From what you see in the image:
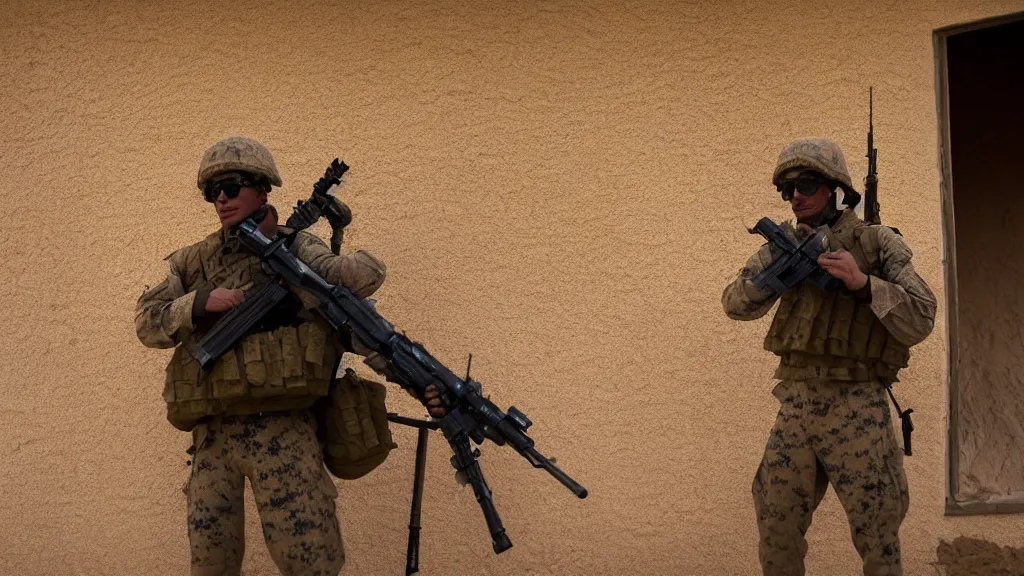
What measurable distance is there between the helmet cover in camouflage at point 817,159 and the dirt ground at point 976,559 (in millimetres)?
1988

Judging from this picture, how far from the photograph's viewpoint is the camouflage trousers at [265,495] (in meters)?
4.18

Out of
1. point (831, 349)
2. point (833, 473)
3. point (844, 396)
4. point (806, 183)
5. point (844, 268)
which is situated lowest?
point (833, 473)

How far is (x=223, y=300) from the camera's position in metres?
4.14

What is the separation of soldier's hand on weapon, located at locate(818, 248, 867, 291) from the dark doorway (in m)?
2.75

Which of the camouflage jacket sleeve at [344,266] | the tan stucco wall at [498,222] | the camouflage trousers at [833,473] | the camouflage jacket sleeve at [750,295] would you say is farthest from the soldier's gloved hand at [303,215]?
the camouflage trousers at [833,473]

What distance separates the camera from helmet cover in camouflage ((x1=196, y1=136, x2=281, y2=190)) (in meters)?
4.18

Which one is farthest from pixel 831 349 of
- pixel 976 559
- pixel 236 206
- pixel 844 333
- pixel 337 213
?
pixel 236 206

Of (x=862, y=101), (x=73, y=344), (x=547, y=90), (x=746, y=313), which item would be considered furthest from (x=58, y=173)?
(x=862, y=101)

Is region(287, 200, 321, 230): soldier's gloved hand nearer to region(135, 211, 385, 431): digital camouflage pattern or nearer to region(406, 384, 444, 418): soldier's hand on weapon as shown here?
region(135, 211, 385, 431): digital camouflage pattern

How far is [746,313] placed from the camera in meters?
4.50

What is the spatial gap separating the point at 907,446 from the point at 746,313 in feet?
2.76

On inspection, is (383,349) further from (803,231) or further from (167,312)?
(803,231)

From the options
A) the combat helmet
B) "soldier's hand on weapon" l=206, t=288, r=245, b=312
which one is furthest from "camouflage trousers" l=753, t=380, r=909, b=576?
"soldier's hand on weapon" l=206, t=288, r=245, b=312

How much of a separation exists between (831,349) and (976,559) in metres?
1.73
